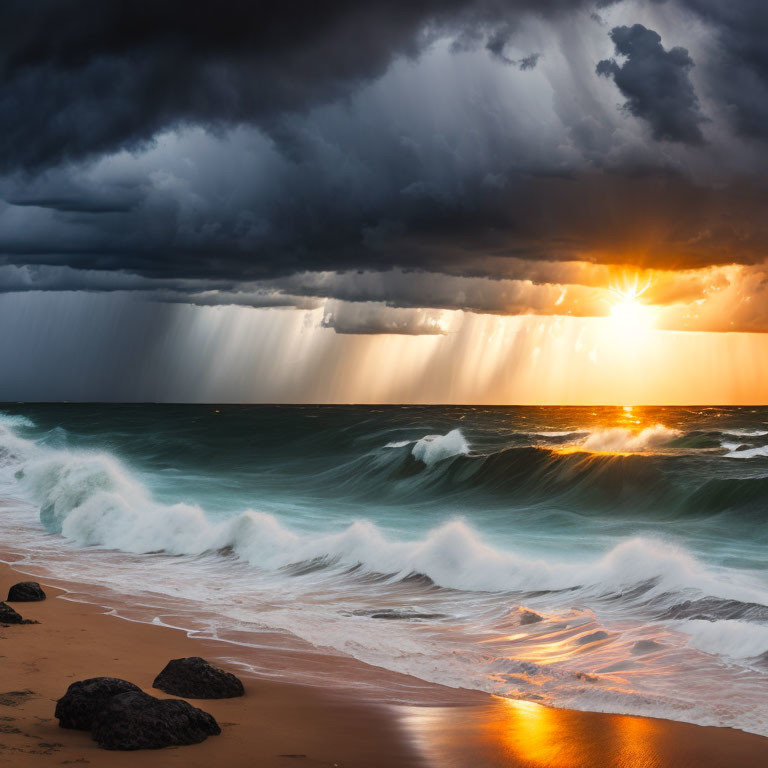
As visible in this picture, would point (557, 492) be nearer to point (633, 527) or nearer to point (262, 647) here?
point (633, 527)

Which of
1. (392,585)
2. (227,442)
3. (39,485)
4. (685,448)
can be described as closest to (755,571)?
(392,585)

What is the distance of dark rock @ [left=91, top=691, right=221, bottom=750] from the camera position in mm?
5977

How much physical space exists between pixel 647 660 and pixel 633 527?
12581 millimetres

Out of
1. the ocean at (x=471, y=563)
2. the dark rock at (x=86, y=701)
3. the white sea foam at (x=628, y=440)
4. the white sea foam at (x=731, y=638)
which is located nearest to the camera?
the dark rock at (x=86, y=701)

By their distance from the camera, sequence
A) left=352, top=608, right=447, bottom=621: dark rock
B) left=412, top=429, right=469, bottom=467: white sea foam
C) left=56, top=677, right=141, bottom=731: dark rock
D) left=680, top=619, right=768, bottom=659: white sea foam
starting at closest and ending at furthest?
left=56, top=677, right=141, bottom=731: dark rock
left=680, top=619, right=768, bottom=659: white sea foam
left=352, top=608, right=447, bottom=621: dark rock
left=412, top=429, right=469, bottom=467: white sea foam

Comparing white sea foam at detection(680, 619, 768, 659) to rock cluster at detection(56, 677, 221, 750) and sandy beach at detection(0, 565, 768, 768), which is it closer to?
sandy beach at detection(0, 565, 768, 768)

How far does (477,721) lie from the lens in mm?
7320

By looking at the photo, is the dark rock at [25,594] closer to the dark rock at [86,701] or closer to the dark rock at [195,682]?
the dark rock at [195,682]

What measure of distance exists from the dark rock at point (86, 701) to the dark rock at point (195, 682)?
1171mm

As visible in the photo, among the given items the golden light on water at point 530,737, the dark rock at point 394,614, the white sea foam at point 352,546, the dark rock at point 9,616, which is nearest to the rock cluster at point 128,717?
the golden light on water at point 530,737

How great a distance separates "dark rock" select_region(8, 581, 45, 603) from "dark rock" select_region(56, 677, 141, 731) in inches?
257

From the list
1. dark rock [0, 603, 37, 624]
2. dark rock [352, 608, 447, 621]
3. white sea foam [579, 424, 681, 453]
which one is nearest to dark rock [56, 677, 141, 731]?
→ dark rock [0, 603, 37, 624]

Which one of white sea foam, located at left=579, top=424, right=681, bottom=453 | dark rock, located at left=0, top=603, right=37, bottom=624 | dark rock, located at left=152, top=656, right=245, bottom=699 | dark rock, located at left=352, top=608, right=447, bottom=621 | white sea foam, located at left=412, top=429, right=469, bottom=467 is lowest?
dark rock, located at left=0, top=603, right=37, bottom=624

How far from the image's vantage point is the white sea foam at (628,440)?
46.3 m
